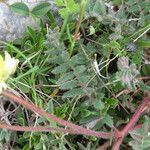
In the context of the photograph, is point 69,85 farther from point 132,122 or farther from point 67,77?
point 132,122

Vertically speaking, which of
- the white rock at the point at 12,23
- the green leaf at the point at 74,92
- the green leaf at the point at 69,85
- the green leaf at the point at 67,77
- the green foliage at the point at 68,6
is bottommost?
the green leaf at the point at 74,92

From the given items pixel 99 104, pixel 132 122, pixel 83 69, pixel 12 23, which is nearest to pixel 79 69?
pixel 83 69

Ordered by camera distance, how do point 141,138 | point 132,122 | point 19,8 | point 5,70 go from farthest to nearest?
point 19,8
point 132,122
point 141,138
point 5,70

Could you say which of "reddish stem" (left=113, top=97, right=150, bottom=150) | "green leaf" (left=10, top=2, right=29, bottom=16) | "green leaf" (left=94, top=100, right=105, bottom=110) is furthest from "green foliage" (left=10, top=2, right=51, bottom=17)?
"reddish stem" (left=113, top=97, right=150, bottom=150)

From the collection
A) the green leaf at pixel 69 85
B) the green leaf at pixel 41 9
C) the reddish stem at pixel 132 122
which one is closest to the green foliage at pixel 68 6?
the green leaf at pixel 41 9

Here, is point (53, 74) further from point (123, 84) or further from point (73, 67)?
point (123, 84)

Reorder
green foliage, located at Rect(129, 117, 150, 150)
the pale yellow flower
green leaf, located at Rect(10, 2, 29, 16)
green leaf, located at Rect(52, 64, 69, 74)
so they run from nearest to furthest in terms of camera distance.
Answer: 1. the pale yellow flower
2. green foliage, located at Rect(129, 117, 150, 150)
3. green leaf, located at Rect(52, 64, 69, 74)
4. green leaf, located at Rect(10, 2, 29, 16)

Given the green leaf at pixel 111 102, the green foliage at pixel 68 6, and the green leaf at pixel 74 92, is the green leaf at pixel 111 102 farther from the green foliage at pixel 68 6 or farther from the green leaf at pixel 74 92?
the green foliage at pixel 68 6

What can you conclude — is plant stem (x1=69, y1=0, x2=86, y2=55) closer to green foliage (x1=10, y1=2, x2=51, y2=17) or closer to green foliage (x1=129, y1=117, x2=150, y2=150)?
green foliage (x1=10, y1=2, x2=51, y2=17)

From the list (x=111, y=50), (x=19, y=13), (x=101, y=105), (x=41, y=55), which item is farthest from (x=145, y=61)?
(x=19, y=13)
